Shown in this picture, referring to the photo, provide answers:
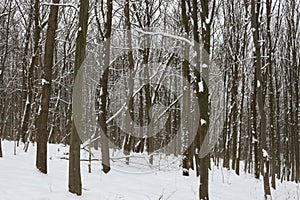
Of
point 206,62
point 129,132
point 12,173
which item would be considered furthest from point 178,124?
point 12,173

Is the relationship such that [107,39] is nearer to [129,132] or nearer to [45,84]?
[45,84]

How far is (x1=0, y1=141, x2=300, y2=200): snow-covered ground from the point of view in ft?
21.6

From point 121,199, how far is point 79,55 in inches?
122

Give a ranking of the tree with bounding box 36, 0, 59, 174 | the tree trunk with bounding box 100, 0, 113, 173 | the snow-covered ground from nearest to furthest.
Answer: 1. the snow-covered ground
2. the tree with bounding box 36, 0, 59, 174
3. the tree trunk with bounding box 100, 0, 113, 173

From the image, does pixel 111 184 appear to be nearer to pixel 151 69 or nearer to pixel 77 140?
A: pixel 77 140

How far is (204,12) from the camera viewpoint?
28.6ft

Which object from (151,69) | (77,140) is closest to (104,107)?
(77,140)

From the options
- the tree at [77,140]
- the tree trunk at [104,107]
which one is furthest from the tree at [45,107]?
the tree trunk at [104,107]

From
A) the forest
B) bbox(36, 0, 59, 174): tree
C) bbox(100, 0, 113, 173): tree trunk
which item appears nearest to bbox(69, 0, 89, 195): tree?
the forest

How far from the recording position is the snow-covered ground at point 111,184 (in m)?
6.58

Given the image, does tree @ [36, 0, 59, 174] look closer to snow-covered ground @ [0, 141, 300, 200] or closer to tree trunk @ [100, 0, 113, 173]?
snow-covered ground @ [0, 141, 300, 200]

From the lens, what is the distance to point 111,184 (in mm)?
8852

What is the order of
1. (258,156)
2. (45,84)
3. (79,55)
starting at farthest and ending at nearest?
(258,156) → (45,84) → (79,55)

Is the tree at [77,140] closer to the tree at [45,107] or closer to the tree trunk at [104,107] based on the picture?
the tree at [45,107]
